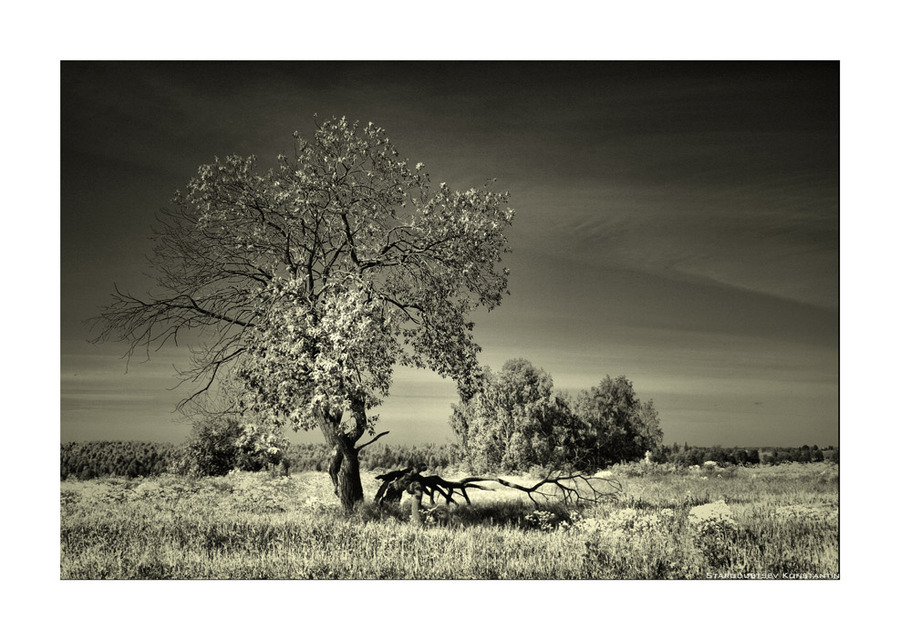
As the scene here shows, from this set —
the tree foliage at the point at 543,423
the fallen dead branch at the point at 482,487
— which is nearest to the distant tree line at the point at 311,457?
the fallen dead branch at the point at 482,487

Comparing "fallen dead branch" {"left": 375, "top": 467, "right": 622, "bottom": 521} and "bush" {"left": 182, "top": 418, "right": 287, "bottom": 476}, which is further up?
"bush" {"left": 182, "top": 418, "right": 287, "bottom": 476}

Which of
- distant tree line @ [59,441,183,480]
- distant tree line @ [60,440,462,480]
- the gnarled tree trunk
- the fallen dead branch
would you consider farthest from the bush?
the fallen dead branch

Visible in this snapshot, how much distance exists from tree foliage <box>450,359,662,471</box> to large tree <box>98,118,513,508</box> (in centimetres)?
33

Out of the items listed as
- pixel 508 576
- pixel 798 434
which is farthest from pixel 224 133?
pixel 798 434

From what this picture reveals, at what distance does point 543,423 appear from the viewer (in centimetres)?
816

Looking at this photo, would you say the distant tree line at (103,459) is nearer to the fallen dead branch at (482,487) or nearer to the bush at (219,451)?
the bush at (219,451)

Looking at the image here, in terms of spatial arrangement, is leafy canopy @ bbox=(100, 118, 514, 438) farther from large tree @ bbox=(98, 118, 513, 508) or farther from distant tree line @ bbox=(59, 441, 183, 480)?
distant tree line @ bbox=(59, 441, 183, 480)

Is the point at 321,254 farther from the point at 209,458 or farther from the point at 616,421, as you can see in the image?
the point at 616,421

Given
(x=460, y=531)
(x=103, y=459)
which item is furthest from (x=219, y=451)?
(x=460, y=531)

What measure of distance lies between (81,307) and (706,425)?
6.22m

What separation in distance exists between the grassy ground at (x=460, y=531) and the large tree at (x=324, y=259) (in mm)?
502

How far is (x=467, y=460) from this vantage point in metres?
8.12

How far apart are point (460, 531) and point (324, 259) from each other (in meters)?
2.95

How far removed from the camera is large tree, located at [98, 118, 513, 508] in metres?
8.07
